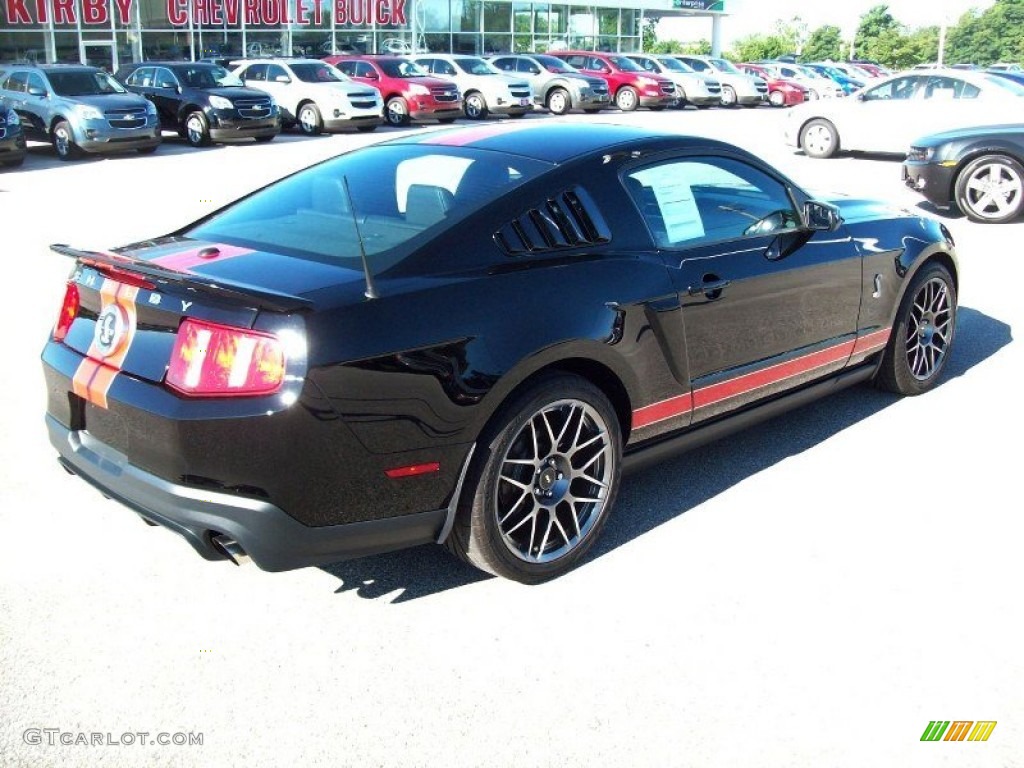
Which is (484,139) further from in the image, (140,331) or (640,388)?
(140,331)

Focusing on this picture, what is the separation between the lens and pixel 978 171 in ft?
40.2

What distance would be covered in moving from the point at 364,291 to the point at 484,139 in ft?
4.54

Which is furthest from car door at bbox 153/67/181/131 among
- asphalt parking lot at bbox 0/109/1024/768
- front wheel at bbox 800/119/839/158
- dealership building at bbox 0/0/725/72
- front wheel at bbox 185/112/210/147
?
asphalt parking lot at bbox 0/109/1024/768

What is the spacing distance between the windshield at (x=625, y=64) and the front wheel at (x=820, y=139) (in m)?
15.1

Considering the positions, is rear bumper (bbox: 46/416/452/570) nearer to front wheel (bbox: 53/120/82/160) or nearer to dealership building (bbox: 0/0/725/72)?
front wheel (bbox: 53/120/82/160)

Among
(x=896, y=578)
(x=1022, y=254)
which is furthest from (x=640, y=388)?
(x=1022, y=254)

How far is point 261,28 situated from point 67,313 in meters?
35.5

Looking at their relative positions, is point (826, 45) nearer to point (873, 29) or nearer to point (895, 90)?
point (873, 29)

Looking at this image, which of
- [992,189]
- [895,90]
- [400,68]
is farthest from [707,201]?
[400,68]

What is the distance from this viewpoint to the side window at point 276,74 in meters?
24.6

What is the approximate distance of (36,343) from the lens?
6.83 metres

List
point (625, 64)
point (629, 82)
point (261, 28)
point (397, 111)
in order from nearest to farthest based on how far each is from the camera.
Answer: point (397, 111), point (629, 82), point (625, 64), point (261, 28)

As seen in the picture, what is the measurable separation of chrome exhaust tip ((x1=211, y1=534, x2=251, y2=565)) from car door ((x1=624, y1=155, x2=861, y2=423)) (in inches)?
75.2

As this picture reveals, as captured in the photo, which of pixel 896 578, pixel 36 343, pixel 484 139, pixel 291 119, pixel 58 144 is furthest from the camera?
pixel 291 119
